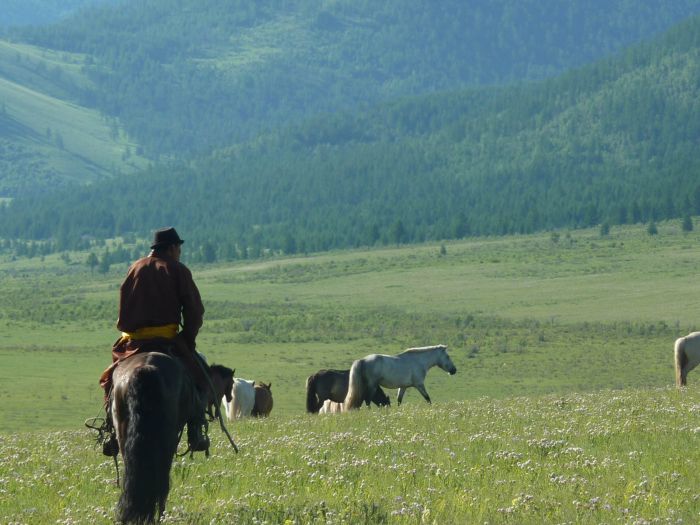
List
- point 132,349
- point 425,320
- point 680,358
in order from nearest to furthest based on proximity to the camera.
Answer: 1. point 132,349
2. point 680,358
3. point 425,320

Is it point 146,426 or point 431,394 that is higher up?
point 146,426

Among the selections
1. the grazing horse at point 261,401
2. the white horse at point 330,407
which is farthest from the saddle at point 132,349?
the grazing horse at point 261,401

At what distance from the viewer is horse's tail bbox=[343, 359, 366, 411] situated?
88.1ft

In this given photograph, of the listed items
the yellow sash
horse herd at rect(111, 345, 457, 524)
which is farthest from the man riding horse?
horse herd at rect(111, 345, 457, 524)

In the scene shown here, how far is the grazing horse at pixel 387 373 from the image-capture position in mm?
27000

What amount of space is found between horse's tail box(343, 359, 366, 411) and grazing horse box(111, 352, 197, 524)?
597 inches

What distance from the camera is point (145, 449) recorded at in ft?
36.1

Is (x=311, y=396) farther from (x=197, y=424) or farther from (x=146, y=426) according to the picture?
(x=146, y=426)

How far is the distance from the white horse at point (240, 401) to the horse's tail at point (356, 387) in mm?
2152

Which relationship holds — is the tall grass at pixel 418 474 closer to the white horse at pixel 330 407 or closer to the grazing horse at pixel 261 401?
the white horse at pixel 330 407

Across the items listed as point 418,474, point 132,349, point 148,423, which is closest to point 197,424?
point 132,349

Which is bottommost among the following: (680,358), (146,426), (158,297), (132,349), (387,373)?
(680,358)

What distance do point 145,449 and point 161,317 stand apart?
180 centimetres

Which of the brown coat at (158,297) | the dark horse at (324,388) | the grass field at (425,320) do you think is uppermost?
the brown coat at (158,297)
